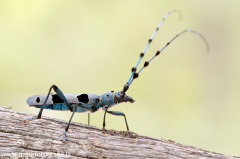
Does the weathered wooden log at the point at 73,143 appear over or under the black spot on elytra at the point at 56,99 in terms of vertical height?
under

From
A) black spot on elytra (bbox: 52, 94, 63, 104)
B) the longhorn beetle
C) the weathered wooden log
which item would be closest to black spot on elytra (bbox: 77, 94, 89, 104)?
the longhorn beetle

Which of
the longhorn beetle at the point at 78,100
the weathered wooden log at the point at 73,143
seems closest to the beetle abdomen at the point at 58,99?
the longhorn beetle at the point at 78,100

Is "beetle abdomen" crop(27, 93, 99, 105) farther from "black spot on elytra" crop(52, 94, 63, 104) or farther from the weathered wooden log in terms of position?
the weathered wooden log

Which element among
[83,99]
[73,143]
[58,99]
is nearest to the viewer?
[73,143]

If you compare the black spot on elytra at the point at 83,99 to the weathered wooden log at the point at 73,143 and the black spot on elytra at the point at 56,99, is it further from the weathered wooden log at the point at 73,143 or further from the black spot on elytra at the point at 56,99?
the weathered wooden log at the point at 73,143

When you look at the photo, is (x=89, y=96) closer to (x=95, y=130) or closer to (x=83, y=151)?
(x=95, y=130)

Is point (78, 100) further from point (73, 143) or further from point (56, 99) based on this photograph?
point (73, 143)

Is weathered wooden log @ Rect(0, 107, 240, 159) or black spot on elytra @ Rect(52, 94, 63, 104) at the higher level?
black spot on elytra @ Rect(52, 94, 63, 104)

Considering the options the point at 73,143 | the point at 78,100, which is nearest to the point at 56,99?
→ the point at 78,100
